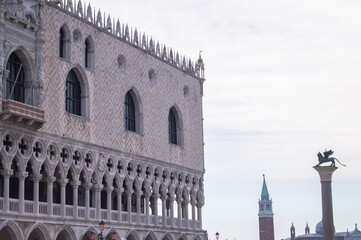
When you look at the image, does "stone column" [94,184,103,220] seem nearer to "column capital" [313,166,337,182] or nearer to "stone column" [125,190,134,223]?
"stone column" [125,190,134,223]

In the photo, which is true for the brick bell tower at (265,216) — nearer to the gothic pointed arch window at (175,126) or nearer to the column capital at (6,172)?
the gothic pointed arch window at (175,126)

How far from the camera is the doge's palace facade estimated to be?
31.9m

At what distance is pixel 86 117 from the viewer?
3603cm

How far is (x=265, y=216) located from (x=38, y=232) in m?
107

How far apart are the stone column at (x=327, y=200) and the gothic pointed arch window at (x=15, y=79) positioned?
14118 millimetres

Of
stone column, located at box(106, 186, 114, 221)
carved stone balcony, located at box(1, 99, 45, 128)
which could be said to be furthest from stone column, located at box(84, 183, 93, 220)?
carved stone balcony, located at box(1, 99, 45, 128)

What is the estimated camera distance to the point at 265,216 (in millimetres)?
137000

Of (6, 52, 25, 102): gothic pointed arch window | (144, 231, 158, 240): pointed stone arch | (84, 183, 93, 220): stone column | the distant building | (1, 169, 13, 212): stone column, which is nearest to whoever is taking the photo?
(1, 169, 13, 212): stone column

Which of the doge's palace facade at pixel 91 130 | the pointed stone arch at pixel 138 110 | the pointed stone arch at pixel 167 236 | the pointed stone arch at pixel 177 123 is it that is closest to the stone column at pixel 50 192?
the doge's palace facade at pixel 91 130

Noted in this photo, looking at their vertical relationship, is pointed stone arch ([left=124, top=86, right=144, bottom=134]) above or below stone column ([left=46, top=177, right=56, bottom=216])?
above

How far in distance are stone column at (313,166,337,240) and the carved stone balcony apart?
511 inches

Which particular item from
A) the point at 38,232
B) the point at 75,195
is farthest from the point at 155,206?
the point at 38,232

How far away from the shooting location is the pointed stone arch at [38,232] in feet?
105

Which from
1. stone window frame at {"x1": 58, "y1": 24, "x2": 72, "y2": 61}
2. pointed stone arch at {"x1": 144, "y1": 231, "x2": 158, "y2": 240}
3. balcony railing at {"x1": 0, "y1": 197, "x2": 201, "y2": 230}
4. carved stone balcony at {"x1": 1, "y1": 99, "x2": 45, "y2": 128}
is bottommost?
pointed stone arch at {"x1": 144, "y1": 231, "x2": 158, "y2": 240}
